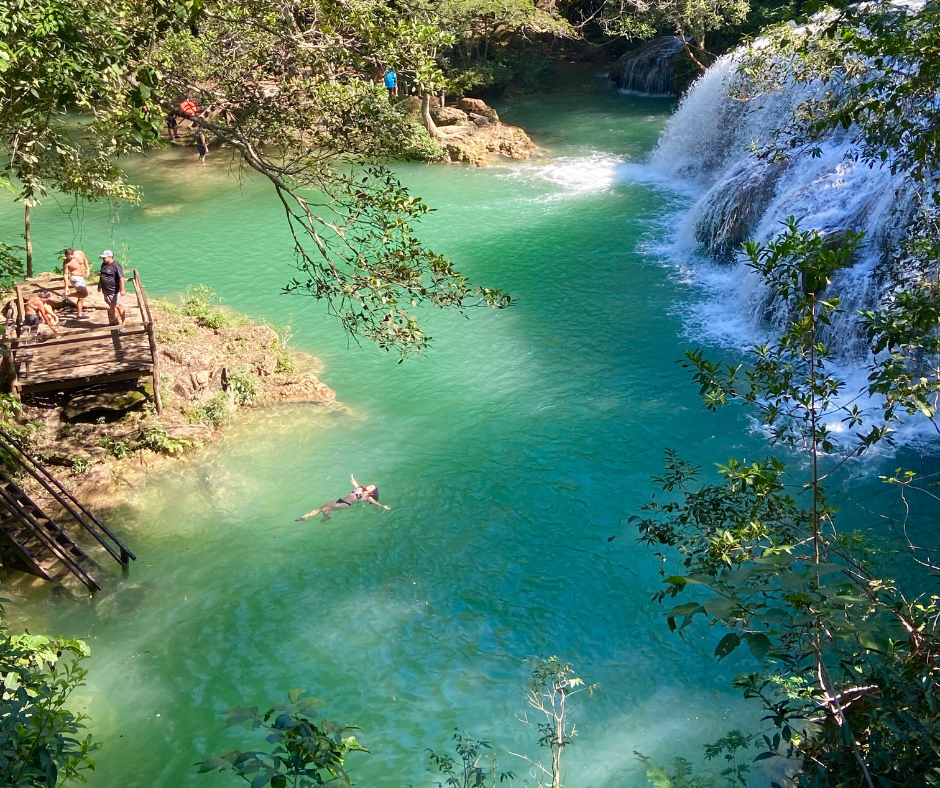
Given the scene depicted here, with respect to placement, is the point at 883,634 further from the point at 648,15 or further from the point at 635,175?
the point at 648,15

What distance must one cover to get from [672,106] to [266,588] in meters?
24.9

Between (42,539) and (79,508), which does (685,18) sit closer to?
(79,508)

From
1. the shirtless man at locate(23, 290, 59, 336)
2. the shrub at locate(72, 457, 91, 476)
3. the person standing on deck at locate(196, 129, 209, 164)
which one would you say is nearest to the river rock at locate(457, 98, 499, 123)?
the person standing on deck at locate(196, 129, 209, 164)

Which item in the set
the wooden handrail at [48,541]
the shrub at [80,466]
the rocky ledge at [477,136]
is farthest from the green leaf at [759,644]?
the rocky ledge at [477,136]

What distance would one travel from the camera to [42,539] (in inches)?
385

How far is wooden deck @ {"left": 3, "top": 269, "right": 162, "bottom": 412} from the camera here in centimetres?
1171

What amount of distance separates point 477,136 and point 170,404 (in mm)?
16447

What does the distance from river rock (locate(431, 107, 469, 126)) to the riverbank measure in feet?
48.1

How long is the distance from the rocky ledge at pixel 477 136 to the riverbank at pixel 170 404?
1237 centimetres

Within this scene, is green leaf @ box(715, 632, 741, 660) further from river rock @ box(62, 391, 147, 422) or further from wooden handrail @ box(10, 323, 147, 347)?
river rock @ box(62, 391, 147, 422)

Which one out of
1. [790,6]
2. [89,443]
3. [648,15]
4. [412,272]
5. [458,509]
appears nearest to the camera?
[412,272]

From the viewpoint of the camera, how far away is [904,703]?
4.35 m

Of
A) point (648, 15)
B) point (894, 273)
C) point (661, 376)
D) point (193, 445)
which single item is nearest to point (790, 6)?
point (648, 15)

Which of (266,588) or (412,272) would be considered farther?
(266,588)
